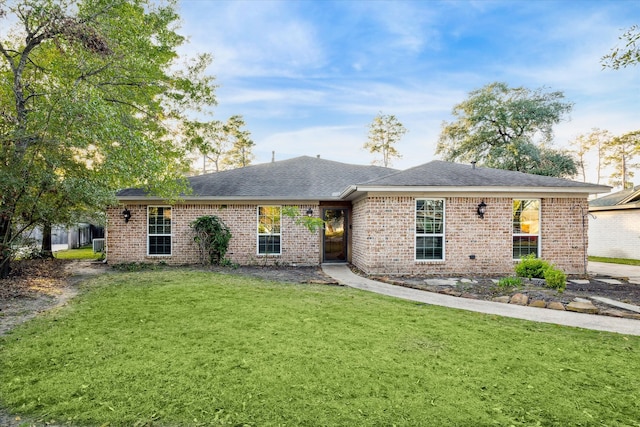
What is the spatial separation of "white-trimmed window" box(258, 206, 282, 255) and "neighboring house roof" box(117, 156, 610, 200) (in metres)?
0.66

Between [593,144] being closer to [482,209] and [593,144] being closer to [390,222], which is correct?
[482,209]

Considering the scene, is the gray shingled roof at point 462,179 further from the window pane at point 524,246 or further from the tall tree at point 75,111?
the tall tree at point 75,111

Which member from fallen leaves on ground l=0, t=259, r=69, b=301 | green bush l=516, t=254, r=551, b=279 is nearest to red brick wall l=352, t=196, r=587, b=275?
green bush l=516, t=254, r=551, b=279

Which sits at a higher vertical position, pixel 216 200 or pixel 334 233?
pixel 216 200

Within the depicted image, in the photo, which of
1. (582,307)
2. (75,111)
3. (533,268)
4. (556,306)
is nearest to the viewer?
(582,307)

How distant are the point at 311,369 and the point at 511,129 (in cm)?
2654

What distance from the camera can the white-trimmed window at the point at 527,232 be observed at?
10.0 metres

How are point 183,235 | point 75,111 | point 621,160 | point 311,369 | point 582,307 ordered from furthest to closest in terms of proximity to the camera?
point 621,160, point 183,235, point 75,111, point 582,307, point 311,369

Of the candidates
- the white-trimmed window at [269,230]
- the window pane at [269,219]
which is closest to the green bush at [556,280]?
the white-trimmed window at [269,230]

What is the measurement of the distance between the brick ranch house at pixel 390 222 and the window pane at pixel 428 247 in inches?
1.2

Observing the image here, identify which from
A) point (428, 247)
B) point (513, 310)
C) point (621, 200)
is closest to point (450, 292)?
point (513, 310)

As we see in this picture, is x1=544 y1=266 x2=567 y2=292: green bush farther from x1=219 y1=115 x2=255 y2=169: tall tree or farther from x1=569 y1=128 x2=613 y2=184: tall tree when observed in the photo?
x1=569 y1=128 x2=613 y2=184: tall tree

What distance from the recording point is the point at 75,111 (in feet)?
22.8

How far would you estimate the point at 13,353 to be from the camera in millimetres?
3738
